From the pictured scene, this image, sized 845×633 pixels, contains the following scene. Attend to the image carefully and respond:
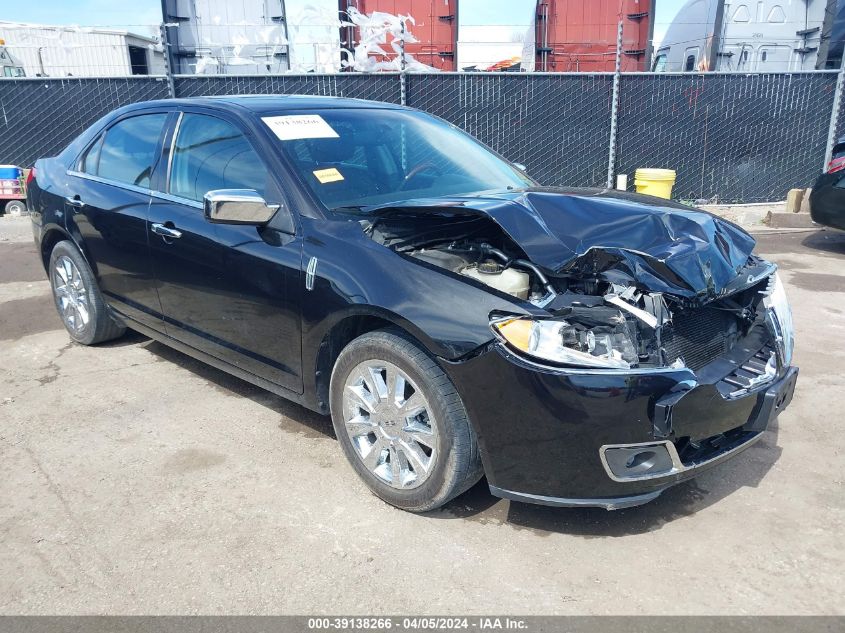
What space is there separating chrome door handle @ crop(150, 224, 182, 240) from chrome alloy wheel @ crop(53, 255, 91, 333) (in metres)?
1.25

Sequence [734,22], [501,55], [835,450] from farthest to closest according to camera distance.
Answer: [501,55]
[734,22]
[835,450]

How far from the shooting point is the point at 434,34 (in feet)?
39.9

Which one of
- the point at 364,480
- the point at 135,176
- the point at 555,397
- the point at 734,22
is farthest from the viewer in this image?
the point at 734,22

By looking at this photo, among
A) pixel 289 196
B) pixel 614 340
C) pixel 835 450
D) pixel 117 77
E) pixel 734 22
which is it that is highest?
pixel 734 22

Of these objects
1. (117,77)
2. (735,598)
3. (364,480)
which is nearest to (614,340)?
(735,598)

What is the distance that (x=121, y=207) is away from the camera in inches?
158

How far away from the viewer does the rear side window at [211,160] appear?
3.31m

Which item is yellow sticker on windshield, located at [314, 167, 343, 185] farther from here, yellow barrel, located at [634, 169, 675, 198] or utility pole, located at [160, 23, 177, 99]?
utility pole, located at [160, 23, 177, 99]

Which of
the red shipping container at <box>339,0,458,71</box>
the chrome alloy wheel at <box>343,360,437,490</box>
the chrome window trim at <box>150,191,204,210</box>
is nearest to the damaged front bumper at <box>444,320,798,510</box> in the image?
the chrome alloy wheel at <box>343,360,437,490</box>

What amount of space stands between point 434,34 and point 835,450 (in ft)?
35.1

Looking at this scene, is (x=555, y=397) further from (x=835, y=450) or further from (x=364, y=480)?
(x=835, y=450)

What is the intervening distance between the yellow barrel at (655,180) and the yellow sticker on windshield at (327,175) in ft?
24.0

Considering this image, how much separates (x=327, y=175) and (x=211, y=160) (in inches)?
29.5

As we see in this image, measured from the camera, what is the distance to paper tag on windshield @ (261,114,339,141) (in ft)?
10.9
